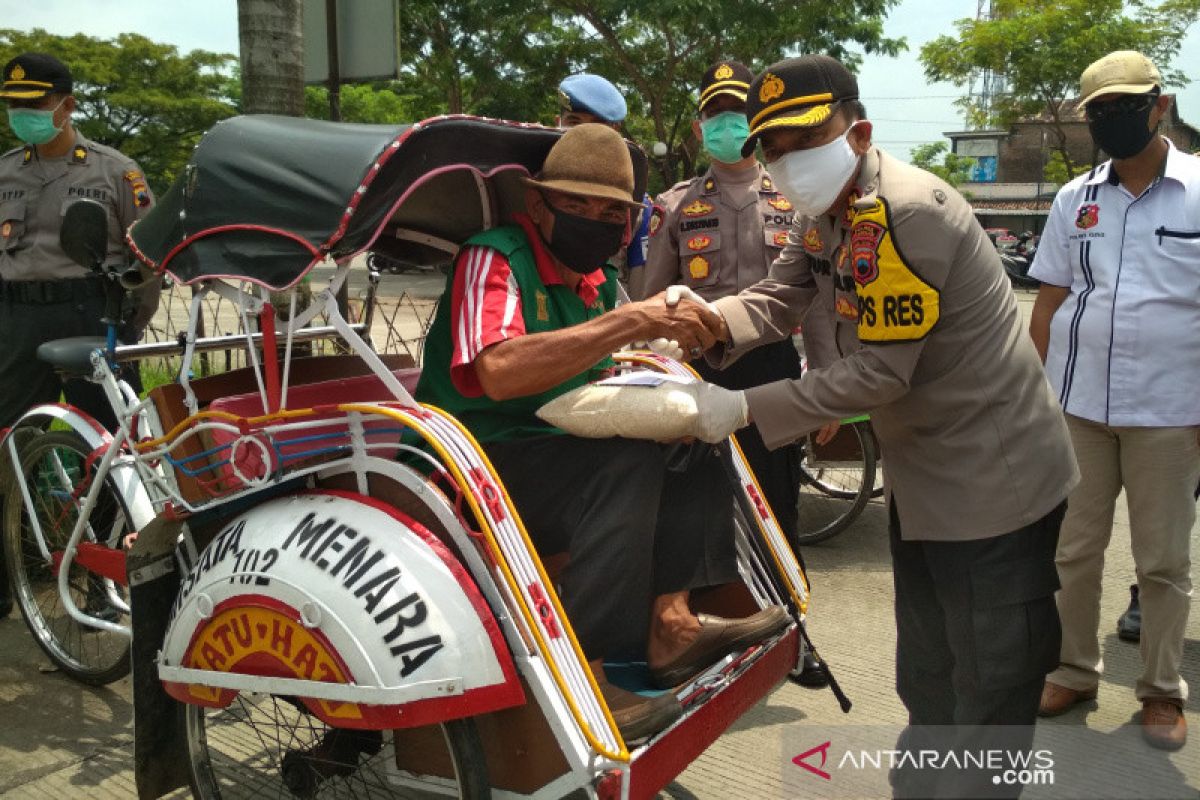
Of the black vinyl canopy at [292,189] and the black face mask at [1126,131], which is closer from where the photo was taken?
the black vinyl canopy at [292,189]

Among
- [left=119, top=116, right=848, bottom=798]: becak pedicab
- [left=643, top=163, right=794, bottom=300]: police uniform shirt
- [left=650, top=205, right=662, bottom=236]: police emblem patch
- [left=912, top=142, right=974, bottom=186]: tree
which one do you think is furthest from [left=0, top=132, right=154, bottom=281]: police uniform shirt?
[left=912, top=142, right=974, bottom=186]: tree

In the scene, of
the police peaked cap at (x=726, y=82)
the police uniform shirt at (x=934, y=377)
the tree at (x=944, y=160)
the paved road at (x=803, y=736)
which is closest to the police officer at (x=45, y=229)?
the paved road at (x=803, y=736)

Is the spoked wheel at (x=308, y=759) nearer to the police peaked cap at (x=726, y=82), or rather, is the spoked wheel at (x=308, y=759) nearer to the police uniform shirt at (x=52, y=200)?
the police uniform shirt at (x=52, y=200)

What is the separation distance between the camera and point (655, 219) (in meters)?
4.88

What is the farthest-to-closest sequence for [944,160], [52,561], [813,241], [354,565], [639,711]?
[944,160], [52,561], [813,241], [639,711], [354,565]

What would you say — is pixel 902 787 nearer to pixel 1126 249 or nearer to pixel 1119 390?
pixel 1119 390

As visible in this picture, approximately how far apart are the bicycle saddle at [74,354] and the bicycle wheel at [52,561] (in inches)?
11.3

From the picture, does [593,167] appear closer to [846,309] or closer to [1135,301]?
[846,309]

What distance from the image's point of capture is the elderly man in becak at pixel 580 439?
2707mm

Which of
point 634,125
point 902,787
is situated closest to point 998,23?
point 634,125

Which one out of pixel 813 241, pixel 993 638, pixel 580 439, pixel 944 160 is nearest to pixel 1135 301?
pixel 813 241

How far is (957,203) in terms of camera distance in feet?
8.79

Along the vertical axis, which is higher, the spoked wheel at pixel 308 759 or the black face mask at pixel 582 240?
the black face mask at pixel 582 240

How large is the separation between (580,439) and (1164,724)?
233 cm
